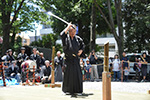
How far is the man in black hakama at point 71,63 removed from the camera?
21.4 feet

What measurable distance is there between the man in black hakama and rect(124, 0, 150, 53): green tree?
56.8 ft

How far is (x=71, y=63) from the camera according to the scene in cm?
662

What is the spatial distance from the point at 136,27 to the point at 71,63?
1847cm

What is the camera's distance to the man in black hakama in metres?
6.53

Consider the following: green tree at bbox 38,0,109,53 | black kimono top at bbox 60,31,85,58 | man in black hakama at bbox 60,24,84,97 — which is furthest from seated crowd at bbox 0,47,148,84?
green tree at bbox 38,0,109,53

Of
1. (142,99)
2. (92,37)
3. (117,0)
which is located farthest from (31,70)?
(117,0)

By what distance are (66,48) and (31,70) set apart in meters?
5.29

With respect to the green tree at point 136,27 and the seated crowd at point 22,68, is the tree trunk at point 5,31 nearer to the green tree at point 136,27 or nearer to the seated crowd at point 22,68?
the seated crowd at point 22,68

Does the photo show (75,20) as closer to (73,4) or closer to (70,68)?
(73,4)

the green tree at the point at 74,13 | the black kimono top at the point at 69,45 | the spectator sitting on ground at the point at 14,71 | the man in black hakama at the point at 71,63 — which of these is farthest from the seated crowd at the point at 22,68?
the green tree at the point at 74,13

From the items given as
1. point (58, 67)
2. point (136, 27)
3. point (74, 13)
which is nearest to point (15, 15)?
point (74, 13)

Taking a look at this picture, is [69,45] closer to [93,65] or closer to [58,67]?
[58,67]

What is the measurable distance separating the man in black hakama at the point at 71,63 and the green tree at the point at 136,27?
1732cm

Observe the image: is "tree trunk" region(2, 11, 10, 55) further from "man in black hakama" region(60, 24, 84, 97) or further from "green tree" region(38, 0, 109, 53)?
"man in black hakama" region(60, 24, 84, 97)
